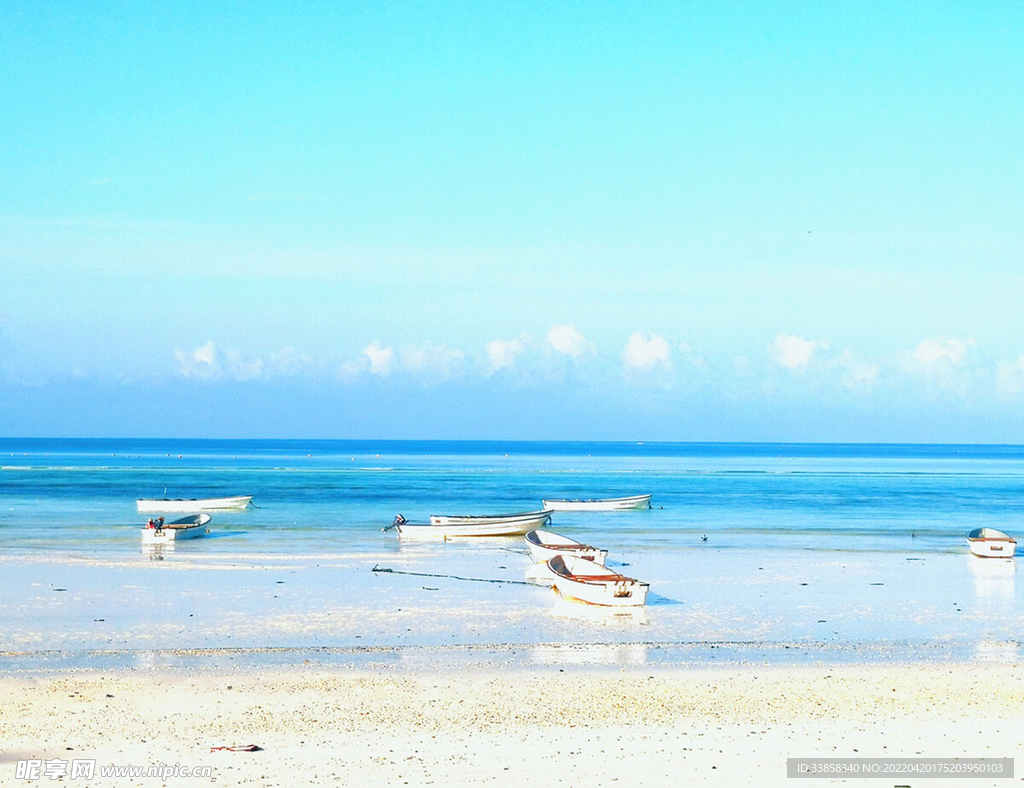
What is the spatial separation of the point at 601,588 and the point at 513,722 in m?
10.4

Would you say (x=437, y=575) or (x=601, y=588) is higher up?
(x=601, y=588)

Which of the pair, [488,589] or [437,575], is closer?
[488,589]

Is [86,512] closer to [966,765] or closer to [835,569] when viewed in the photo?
[835,569]

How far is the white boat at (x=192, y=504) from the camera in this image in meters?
61.1

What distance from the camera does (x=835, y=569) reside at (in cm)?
3566

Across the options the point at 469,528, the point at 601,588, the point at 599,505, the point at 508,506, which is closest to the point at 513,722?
the point at 601,588

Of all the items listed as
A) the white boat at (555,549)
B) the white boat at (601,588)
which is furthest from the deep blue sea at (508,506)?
the white boat at (601,588)

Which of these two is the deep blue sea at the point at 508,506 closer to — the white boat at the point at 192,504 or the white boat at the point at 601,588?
the white boat at the point at 192,504

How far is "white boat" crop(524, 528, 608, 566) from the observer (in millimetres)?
33875

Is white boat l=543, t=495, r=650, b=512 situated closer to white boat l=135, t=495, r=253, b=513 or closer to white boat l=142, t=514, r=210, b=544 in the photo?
white boat l=135, t=495, r=253, b=513

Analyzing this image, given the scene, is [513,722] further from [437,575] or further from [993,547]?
[993,547]

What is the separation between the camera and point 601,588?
25.9 metres

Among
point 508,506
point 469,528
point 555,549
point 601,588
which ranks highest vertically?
point 601,588

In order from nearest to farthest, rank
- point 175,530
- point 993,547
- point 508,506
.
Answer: point 993,547 < point 175,530 < point 508,506
